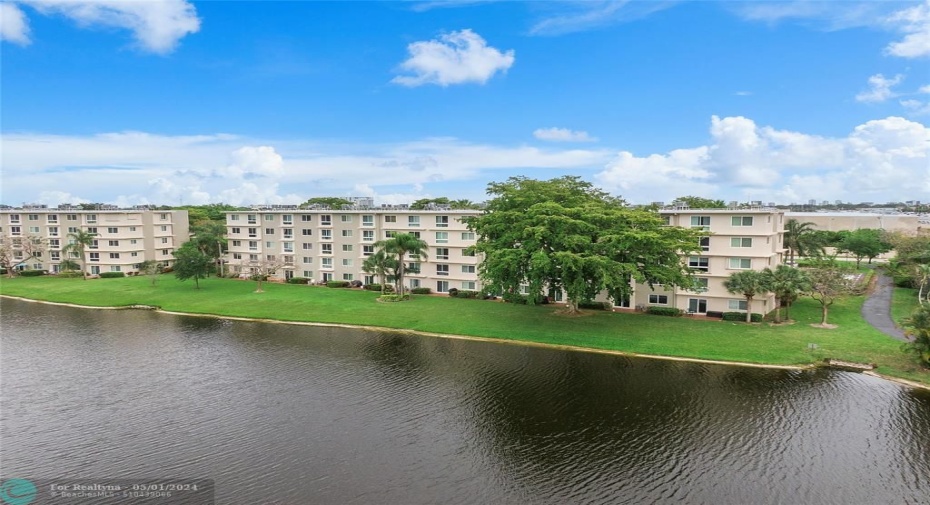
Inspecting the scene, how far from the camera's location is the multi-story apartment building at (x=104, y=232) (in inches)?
3061

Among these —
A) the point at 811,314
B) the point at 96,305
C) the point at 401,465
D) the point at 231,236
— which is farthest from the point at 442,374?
the point at 231,236

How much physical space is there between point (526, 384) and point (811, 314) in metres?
33.4

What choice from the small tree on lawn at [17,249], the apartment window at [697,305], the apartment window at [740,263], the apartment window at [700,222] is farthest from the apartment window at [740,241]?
the small tree on lawn at [17,249]

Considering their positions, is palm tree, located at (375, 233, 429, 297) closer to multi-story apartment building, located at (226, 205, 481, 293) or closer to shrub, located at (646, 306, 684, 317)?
multi-story apartment building, located at (226, 205, 481, 293)

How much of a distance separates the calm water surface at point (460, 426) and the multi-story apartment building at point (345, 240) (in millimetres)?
24514

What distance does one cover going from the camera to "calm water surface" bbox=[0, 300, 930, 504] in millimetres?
20750

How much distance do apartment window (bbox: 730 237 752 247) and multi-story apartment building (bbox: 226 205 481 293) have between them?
28327mm

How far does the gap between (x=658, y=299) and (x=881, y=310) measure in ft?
69.9

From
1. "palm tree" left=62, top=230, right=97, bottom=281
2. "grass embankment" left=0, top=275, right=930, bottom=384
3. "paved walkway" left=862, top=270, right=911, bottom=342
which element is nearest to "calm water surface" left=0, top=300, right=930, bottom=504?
"grass embankment" left=0, top=275, right=930, bottom=384

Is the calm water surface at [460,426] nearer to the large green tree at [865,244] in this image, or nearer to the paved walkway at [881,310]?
the paved walkway at [881,310]

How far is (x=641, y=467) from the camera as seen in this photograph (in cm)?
2200

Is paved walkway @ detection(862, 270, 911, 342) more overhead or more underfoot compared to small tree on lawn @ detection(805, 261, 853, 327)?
more underfoot

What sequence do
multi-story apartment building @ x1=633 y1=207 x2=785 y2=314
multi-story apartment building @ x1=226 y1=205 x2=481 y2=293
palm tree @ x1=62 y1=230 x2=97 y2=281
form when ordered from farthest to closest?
palm tree @ x1=62 y1=230 x2=97 y2=281 < multi-story apartment building @ x1=226 y1=205 x2=481 y2=293 < multi-story apartment building @ x1=633 y1=207 x2=785 y2=314

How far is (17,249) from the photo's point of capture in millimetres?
80062
